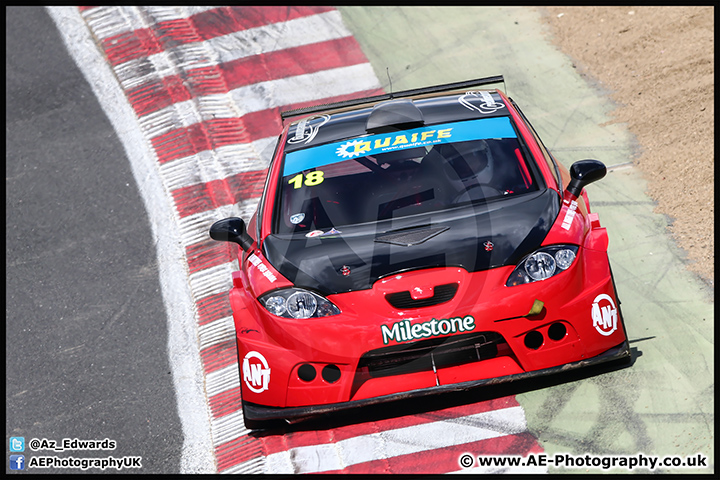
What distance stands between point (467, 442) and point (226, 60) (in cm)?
701

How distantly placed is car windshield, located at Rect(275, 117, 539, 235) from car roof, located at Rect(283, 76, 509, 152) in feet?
0.30

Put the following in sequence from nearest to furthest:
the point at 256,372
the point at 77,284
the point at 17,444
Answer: the point at 256,372 < the point at 17,444 < the point at 77,284

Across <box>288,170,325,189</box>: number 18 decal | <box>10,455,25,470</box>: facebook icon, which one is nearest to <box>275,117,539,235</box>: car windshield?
<box>288,170,325,189</box>: number 18 decal

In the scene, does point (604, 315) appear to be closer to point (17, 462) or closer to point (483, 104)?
point (483, 104)

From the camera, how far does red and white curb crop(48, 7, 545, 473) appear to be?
15.5ft

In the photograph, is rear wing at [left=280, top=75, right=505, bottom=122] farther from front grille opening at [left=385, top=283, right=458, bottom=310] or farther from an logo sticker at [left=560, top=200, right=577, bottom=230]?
front grille opening at [left=385, top=283, right=458, bottom=310]

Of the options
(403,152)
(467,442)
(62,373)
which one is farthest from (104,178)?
(467,442)

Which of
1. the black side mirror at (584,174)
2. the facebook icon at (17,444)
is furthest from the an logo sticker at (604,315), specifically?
the facebook icon at (17,444)

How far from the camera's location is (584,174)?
16.5 feet

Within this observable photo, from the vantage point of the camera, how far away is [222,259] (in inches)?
Answer: 287

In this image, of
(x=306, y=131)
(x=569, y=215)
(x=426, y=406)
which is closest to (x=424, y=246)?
(x=569, y=215)

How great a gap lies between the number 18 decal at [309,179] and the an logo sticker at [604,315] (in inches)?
76.7

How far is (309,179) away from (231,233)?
2.12ft

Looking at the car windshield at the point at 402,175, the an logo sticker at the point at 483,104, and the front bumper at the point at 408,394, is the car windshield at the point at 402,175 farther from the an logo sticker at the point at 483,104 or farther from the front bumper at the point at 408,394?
the front bumper at the point at 408,394
